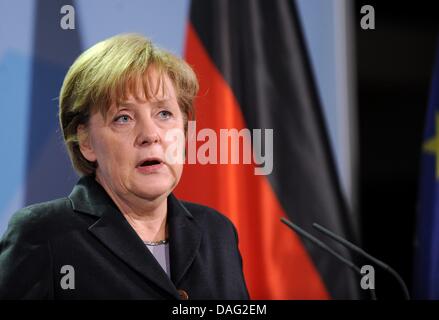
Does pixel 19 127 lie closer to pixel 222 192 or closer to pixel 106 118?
pixel 106 118

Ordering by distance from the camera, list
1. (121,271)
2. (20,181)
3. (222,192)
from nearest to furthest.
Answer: (121,271) → (20,181) → (222,192)

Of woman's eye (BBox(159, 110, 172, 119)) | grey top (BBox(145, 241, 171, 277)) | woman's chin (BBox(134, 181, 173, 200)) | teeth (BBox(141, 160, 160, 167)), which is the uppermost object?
woman's eye (BBox(159, 110, 172, 119))

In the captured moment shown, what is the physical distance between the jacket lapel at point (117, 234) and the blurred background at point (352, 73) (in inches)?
13.2

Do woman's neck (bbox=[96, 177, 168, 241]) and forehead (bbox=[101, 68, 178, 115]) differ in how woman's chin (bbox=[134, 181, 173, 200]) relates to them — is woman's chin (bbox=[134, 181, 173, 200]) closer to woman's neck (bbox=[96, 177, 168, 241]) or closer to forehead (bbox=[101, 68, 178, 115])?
woman's neck (bbox=[96, 177, 168, 241])

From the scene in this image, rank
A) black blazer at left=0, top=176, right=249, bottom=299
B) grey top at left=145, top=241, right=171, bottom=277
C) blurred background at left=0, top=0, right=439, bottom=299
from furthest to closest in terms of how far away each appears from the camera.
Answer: blurred background at left=0, top=0, right=439, bottom=299
grey top at left=145, top=241, right=171, bottom=277
black blazer at left=0, top=176, right=249, bottom=299

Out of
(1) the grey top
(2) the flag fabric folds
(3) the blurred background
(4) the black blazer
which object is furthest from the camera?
(2) the flag fabric folds

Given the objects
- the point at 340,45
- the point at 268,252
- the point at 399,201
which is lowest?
the point at 268,252

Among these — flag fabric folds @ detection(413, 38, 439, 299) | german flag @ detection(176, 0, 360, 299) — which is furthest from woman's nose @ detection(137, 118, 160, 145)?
flag fabric folds @ detection(413, 38, 439, 299)

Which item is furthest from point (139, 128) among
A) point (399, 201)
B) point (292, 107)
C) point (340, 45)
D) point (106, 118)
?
point (399, 201)

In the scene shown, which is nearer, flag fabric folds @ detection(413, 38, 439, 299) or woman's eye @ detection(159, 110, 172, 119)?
woman's eye @ detection(159, 110, 172, 119)

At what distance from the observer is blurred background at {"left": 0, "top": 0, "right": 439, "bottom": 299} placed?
1862mm

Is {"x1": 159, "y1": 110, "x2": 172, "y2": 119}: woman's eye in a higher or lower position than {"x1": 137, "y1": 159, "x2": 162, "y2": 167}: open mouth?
higher

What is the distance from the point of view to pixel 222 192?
195 cm

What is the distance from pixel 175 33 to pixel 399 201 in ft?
2.88
